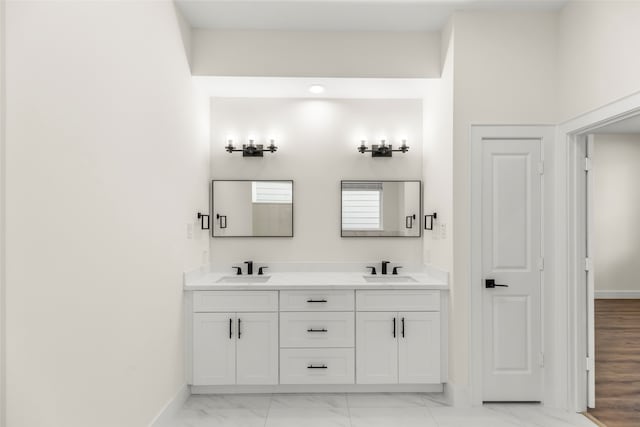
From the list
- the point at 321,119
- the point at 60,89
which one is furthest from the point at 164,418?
the point at 321,119

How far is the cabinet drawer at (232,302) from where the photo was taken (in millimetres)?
2908

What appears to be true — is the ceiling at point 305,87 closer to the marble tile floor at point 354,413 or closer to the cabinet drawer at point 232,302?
the cabinet drawer at point 232,302

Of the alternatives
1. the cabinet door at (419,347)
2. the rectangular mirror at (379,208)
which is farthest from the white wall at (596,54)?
the cabinet door at (419,347)

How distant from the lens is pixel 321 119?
11.8 ft

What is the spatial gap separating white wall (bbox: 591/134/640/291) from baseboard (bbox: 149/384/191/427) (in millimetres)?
6334

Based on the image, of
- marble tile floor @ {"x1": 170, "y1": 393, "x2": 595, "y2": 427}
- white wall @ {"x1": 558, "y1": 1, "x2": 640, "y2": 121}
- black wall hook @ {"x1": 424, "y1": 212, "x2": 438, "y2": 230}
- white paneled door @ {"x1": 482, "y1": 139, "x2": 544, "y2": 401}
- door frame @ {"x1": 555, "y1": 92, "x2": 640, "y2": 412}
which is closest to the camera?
white wall @ {"x1": 558, "y1": 1, "x2": 640, "y2": 121}

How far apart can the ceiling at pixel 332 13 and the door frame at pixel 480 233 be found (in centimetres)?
89

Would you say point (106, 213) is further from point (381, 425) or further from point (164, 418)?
point (381, 425)

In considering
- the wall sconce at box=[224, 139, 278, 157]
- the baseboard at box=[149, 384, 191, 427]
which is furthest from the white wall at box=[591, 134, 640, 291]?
the baseboard at box=[149, 384, 191, 427]

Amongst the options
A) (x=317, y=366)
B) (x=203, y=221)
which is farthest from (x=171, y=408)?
(x=203, y=221)

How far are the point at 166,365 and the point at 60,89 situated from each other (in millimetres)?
1835

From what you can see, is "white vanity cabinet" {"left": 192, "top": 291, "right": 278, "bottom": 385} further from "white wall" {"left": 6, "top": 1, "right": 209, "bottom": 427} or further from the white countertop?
"white wall" {"left": 6, "top": 1, "right": 209, "bottom": 427}

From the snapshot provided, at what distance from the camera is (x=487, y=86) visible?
2793 millimetres

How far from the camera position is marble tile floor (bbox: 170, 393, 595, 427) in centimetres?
254
